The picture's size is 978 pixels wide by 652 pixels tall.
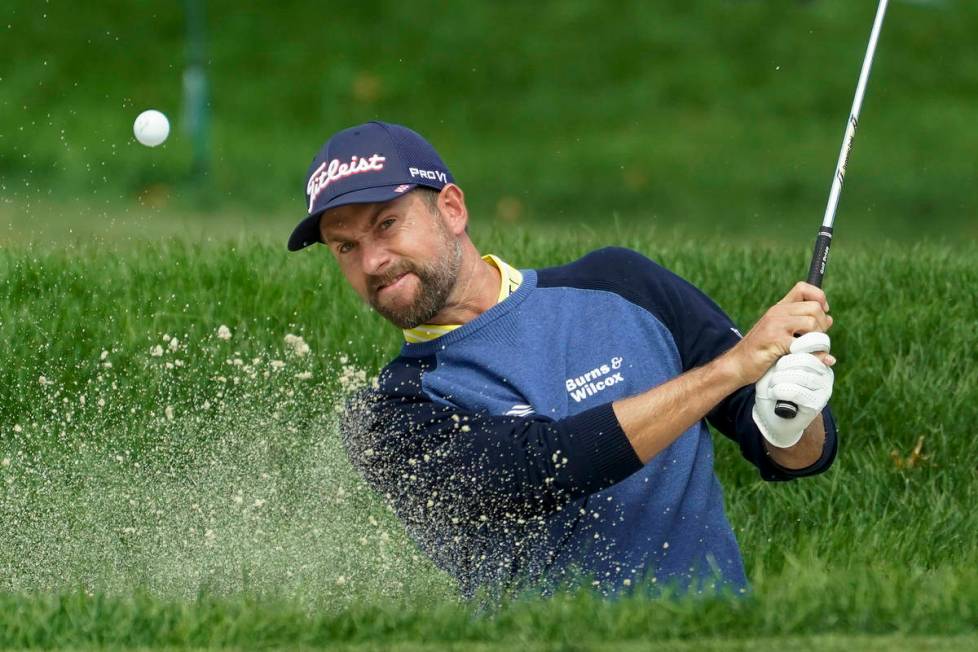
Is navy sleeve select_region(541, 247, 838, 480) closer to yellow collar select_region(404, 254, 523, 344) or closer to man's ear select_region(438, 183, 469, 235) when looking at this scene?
yellow collar select_region(404, 254, 523, 344)

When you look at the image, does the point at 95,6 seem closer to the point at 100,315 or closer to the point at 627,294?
the point at 100,315

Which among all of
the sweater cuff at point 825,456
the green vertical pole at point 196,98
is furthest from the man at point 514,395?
the green vertical pole at point 196,98

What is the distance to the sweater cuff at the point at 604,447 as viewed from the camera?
4.39 m

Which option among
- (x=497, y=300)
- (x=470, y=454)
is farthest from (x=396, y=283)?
(x=470, y=454)

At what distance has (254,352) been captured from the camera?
6809 mm

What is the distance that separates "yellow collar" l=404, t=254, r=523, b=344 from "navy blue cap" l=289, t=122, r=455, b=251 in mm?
311

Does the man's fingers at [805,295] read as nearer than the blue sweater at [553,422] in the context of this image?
Yes

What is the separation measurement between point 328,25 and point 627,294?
26.5 meters

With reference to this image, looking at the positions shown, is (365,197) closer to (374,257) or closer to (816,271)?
(374,257)

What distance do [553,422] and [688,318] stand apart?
24.6 inches

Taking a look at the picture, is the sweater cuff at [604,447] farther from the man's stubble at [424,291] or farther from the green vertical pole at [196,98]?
the green vertical pole at [196,98]

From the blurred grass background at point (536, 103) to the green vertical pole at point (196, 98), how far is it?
256mm

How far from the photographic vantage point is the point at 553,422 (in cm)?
457

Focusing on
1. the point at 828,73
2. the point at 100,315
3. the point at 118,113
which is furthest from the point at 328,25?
the point at 100,315
